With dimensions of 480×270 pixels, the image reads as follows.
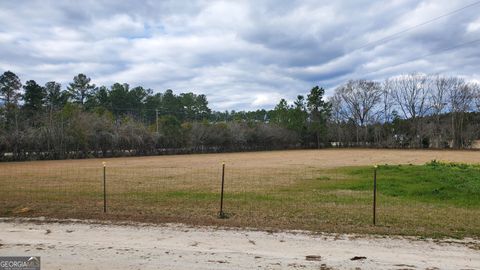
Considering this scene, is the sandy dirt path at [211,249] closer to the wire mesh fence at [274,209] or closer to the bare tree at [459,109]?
the wire mesh fence at [274,209]

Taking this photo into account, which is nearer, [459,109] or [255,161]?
[255,161]

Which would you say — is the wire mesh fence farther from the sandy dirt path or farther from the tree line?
the tree line

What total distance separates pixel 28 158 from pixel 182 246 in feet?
185

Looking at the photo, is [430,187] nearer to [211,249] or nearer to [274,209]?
[274,209]

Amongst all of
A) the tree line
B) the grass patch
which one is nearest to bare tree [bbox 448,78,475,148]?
the tree line

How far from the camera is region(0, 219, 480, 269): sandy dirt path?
5.84 metres

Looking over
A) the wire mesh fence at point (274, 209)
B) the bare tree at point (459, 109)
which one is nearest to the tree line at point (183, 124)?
the bare tree at point (459, 109)

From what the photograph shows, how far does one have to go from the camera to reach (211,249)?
6.68 meters

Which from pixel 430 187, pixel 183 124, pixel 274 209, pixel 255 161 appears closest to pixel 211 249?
pixel 274 209

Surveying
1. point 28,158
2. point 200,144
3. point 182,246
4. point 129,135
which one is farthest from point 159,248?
point 200,144

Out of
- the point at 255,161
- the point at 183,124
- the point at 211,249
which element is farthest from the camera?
the point at 183,124

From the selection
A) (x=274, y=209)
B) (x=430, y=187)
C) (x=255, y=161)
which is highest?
(x=430, y=187)

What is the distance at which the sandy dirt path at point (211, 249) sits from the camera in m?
5.84

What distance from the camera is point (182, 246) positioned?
22.5 ft
